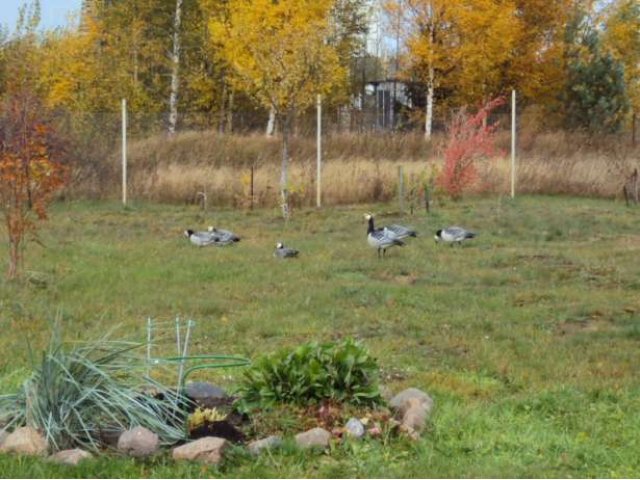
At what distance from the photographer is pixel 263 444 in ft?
14.6

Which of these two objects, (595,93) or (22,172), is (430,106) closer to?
(595,93)

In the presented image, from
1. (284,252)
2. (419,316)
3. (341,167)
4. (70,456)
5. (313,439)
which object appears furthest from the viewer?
(341,167)

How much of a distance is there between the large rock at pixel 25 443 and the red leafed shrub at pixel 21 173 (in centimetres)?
571

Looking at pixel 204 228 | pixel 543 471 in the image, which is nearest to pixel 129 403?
pixel 543 471

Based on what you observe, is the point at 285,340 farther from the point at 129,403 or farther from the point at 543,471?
the point at 543,471

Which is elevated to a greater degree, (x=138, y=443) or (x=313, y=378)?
(x=313, y=378)

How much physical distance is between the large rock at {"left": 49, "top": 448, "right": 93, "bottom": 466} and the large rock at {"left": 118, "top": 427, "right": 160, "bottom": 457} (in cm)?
16

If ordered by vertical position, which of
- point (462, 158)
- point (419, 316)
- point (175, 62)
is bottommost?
point (419, 316)

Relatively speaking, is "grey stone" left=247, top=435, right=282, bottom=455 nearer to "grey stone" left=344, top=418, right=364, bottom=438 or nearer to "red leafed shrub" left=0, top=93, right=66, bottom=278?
"grey stone" left=344, top=418, right=364, bottom=438

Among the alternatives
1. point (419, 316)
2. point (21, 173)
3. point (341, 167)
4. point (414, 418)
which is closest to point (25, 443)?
point (414, 418)

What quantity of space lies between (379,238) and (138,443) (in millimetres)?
7801

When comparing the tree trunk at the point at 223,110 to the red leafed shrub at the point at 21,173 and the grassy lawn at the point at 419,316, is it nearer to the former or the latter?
the grassy lawn at the point at 419,316

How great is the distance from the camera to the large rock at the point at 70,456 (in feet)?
13.9

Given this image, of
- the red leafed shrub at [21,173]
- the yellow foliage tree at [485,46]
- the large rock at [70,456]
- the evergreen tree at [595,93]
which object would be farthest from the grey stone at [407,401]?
the evergreen tree at [595,93]
